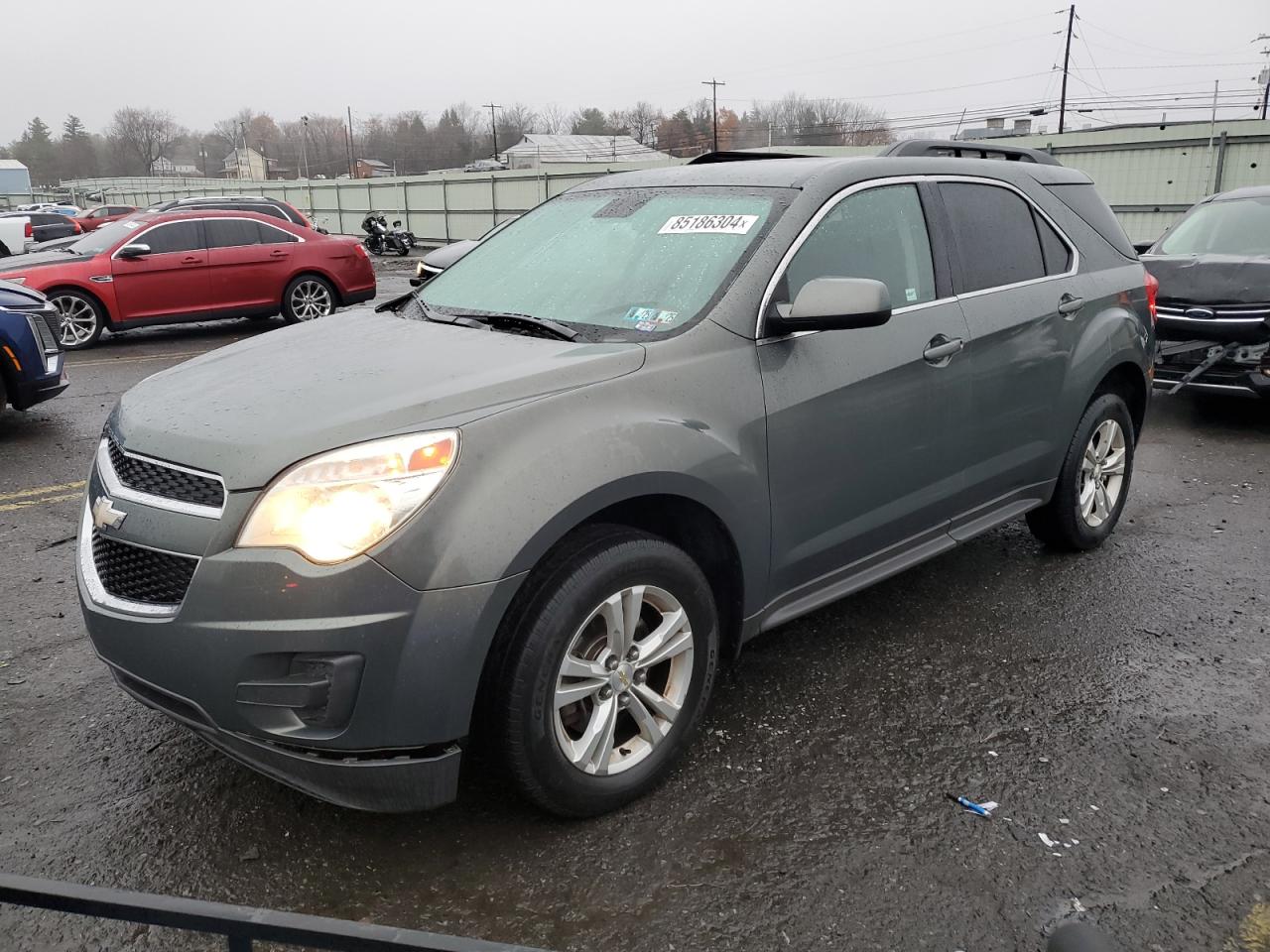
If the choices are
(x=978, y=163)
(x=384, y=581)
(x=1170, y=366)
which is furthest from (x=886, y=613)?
(x=1170, y=366)

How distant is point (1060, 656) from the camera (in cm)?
390

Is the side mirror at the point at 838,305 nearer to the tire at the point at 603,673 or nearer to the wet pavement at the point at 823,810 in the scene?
the tire at the point at 603,673

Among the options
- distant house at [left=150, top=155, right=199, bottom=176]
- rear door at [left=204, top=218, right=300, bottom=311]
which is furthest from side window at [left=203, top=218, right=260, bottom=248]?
distant house at [left=150, top=155, right=199, bottom=176]

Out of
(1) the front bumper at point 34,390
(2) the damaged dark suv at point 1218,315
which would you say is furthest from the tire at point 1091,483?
(1) the front bumper at point 34,390

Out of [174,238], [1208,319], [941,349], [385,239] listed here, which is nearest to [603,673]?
[941,349]

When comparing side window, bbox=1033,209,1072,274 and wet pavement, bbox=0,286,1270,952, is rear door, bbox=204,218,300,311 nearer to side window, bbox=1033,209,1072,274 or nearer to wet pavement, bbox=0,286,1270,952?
wet pavement, bbox=0,286,1270,952

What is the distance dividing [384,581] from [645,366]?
1004 millimetres

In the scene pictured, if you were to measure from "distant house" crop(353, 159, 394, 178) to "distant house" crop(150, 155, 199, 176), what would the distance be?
34.7 m

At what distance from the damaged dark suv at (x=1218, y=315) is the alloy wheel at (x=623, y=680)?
6195 mm

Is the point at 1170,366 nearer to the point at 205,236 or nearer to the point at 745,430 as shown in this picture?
the point at 745,430

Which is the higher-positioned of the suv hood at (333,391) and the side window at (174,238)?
the side window at (174,238)

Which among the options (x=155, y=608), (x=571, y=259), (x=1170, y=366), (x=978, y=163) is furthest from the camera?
(x=1170, y=366)

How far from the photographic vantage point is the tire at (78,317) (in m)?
12.1

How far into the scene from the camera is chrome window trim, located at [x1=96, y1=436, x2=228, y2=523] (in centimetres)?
246
